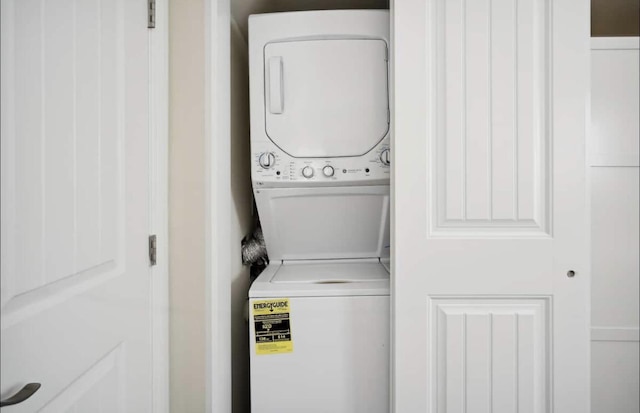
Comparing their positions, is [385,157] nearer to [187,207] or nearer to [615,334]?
[187,207]

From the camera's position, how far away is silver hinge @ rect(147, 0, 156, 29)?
3.68 feet

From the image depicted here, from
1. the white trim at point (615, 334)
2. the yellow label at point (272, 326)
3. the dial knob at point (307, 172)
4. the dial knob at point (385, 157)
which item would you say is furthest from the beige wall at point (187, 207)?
the white trim at point (615, 334)

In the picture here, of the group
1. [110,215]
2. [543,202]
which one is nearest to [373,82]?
[543,202]

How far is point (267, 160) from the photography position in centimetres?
155

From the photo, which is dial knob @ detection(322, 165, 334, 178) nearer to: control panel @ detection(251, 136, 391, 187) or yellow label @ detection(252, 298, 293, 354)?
control panel @ detection(251, 136, 391, 187)

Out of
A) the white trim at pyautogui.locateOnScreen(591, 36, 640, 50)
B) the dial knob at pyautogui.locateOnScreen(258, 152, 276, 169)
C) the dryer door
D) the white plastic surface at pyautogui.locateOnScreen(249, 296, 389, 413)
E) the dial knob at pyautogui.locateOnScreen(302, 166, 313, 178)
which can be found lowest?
the white plastic surface at pyautogui.locateOnScreen(249, 296, 389, 413)

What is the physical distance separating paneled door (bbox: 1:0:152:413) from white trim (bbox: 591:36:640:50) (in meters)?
1.57

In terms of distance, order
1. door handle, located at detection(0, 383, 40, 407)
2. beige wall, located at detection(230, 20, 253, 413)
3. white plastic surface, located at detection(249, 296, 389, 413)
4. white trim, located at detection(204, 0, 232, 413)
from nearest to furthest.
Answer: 1. door handle, located at detection(0, 383, 40, 407)
2. white trim, located at detection(204, 0, 232, 413)
3. white plastic surface, located at detection(249, 296, 389, 413)
4. beige wall, located at detection(230, 20, 253, 413)

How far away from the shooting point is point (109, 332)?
3.04 feet

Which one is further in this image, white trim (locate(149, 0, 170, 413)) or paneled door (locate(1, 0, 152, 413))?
white trim (locate(149, 0, 170, 413))

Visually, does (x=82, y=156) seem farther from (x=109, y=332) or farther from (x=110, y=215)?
(x=109, y=332)

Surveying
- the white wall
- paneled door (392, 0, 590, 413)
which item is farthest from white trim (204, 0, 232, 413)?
the white wall

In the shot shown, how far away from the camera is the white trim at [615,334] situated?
1.45m

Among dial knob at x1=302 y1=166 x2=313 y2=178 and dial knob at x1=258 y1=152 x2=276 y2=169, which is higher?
dial knob at x1=258 y1=152 x2=276 y2=169
